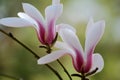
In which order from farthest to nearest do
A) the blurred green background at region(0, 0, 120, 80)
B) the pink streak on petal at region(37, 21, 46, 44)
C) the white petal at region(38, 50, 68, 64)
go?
the blurred green background at region(0, 0, 120, 80), the pink streak on petal at region(37, 21, 46, 44), the white petal at region(38, 50, 68, 64)

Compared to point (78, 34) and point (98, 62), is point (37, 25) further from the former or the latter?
point (78, 34)

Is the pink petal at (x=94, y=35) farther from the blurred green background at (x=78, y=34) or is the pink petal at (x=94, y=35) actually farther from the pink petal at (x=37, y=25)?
the blurred green background at (x=78, y=34)

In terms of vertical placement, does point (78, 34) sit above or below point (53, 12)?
below

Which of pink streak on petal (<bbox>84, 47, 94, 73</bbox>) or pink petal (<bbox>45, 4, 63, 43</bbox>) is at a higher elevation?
pink petal (<bbox>45, 4, 63, 43</bbox>)

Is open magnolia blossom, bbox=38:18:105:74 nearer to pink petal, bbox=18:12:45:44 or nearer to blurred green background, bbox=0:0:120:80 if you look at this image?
pink petal, bbox=18:12:45:44

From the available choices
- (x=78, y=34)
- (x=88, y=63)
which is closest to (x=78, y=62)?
(x=88, y=63)

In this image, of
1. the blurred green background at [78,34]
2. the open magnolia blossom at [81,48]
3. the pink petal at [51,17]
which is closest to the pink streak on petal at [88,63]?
the open magnolia blossom at [81,48]

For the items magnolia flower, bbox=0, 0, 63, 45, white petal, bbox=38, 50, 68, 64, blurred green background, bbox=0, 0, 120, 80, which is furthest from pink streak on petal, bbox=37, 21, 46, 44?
blurred green background, bbox=0, 0, 120, 80
